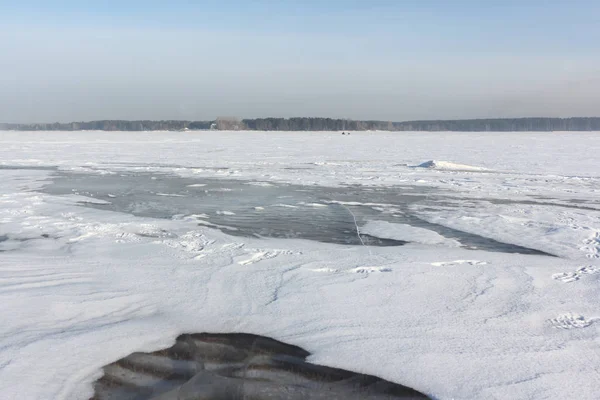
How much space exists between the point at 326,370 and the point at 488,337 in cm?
134

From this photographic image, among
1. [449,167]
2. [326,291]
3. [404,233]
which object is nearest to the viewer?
[326,291]

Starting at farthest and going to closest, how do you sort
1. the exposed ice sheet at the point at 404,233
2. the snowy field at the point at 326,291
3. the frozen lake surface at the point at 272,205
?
the frozen lake surface at the point at 272,205
the exposed ice sheet at the point at 404,233
the snowy field at the point at 326,291

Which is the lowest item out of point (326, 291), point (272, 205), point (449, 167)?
point (326, 291)

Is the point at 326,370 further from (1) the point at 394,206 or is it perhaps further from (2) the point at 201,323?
(1) the point at 394,206

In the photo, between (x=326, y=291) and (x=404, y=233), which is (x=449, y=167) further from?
(x=326, y=291)

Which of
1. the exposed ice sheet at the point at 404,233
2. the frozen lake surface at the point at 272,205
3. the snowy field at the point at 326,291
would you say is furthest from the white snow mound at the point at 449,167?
the exposed ice sheet at the point at 404,233

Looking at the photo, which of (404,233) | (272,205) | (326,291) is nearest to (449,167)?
(272,205)

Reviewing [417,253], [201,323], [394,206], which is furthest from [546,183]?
[201,323]

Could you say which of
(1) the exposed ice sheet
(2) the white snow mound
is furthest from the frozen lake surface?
(2) the white snow mound

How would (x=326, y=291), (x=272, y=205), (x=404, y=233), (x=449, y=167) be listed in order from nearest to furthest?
(x=326, y=291) < (x=404, y=233) < (x=272, y=205) < (x=449, y=167)

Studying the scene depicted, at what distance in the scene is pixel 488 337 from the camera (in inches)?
166

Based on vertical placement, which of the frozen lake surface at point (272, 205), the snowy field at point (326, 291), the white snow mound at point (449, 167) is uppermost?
the white snow mound at point (449, 167)

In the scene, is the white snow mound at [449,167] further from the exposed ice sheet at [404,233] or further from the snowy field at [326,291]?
the exposed ice sheet at [404,233]

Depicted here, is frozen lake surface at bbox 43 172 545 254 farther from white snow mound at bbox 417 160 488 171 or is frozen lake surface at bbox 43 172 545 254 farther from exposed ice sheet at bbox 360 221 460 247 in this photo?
white snow mound at bbox 417 160 488 171
